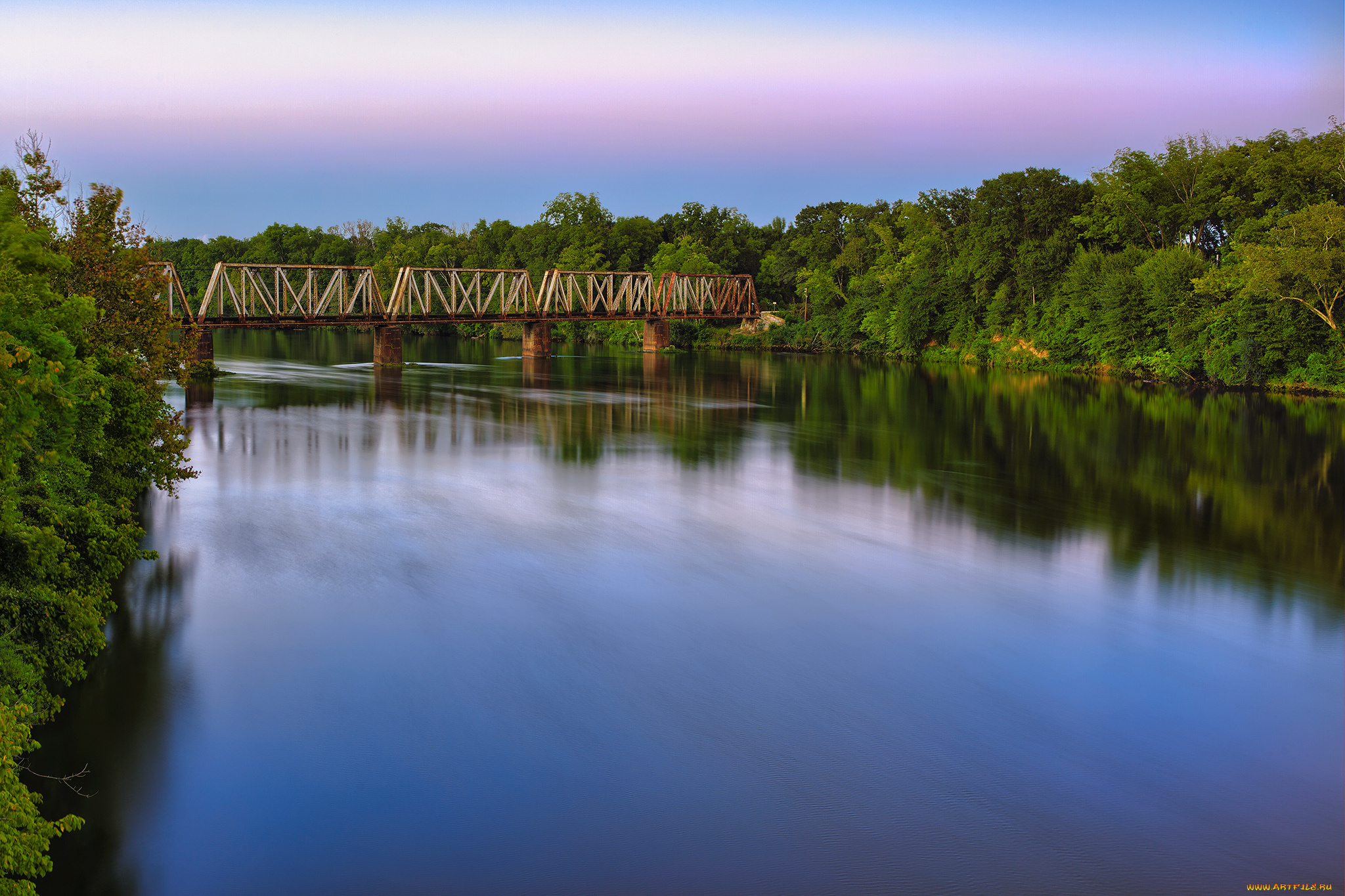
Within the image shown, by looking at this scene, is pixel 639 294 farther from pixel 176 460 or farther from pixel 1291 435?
pixel 176 460

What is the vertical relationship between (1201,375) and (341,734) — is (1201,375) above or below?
above

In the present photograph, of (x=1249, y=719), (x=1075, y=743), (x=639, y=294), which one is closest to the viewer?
Answer: (x=1075, y=743)

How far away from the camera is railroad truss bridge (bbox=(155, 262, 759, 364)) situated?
2010 inches

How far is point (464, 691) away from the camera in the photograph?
10.4m

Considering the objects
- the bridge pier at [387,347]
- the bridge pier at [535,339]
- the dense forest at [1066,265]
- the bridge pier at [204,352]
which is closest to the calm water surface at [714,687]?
the dense forest at [1066,265]

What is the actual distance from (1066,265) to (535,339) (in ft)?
117

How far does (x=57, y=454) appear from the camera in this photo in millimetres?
9945

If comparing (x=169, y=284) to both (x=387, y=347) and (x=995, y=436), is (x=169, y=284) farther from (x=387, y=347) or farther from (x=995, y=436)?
(x=387, y=347)

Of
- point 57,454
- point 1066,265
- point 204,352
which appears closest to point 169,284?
point 57,454

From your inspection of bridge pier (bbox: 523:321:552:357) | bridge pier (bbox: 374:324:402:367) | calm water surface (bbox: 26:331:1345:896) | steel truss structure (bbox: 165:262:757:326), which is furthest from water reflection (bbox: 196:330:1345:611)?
bridge pier (bbox: 523:321:552:357)

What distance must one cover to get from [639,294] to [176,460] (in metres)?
64.8

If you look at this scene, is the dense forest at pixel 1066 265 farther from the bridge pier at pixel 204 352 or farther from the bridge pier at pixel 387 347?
the bridge pier at pixel 387 347

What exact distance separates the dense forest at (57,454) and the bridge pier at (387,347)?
3880 centimetres

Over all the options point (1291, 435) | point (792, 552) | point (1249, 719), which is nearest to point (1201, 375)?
point (1291, 435)
